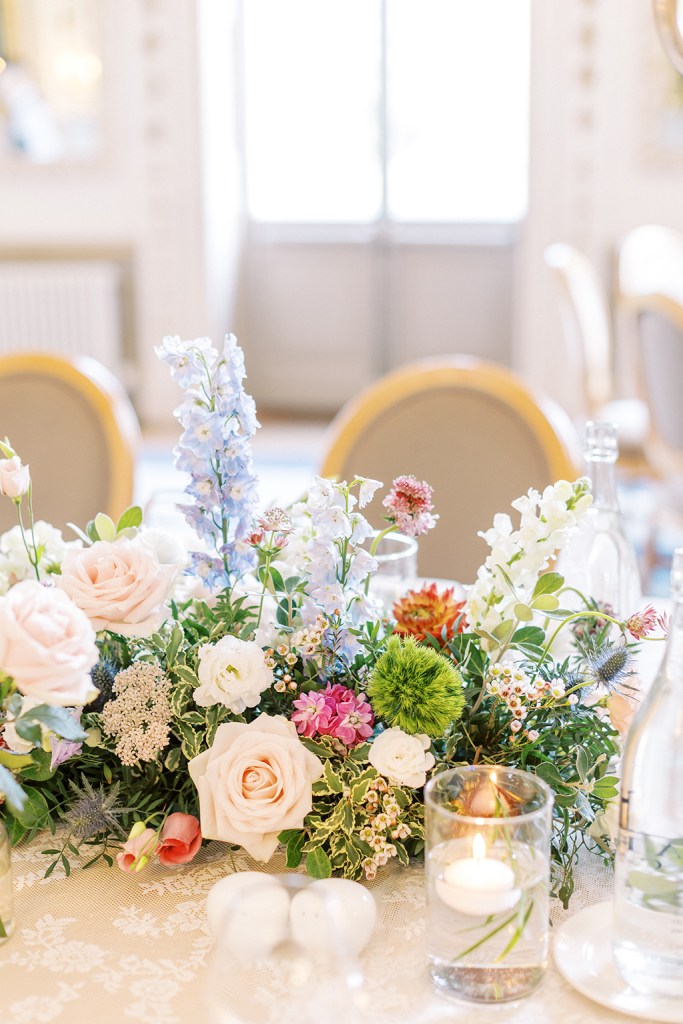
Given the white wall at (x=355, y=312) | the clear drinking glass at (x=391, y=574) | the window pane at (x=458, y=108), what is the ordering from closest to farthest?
the clear drinking glass at (x=391, y=574) → the window pane at (x=458, y=108) → the white wall at (x=355, y=312)

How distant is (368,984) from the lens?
719 mm

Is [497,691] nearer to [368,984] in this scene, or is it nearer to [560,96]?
[368,984]

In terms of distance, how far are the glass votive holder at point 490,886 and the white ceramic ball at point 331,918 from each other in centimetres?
4

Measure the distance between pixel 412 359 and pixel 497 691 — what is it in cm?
521

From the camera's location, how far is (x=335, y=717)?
2.61 feet

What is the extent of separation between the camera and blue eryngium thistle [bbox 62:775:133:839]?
2.76ft

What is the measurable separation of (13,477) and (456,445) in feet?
3.24

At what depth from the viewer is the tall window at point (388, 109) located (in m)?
5.50

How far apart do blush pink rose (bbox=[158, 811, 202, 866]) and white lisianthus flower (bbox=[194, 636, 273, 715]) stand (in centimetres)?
9

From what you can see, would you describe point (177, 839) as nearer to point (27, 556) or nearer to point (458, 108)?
point (27, 556)

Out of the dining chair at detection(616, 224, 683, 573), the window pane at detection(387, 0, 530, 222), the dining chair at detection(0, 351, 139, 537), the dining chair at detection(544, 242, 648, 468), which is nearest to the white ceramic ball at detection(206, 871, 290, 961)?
the dining chair at detection(0, 351, 139, 537)

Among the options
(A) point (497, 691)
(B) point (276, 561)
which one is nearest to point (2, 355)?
(B) point (276, 561)

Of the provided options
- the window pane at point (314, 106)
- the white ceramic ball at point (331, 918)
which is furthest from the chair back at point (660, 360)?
the window pane at point (314, 106)

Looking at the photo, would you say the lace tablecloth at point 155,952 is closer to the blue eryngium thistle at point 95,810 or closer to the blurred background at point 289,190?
the blue eryngium thistle at point 95,810
